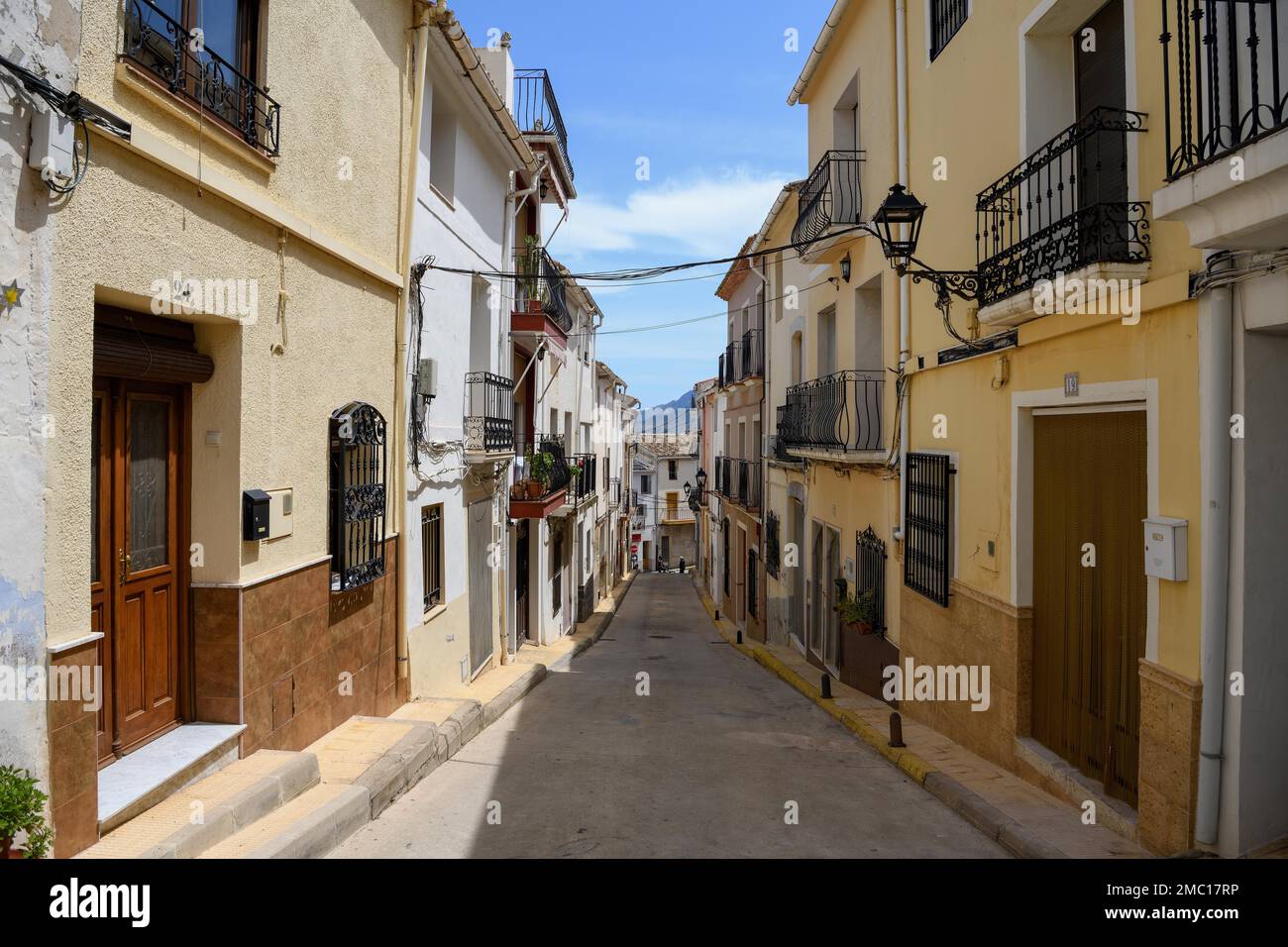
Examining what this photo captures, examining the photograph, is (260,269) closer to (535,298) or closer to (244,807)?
(244,807)

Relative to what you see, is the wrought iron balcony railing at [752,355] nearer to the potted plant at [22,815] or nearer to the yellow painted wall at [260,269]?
the yellow painted wall at [260,269]

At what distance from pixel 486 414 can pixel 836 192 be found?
537 cm

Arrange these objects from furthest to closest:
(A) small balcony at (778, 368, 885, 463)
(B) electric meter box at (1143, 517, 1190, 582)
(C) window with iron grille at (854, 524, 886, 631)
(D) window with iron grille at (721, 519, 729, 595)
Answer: (D) window with iron grille at (721, 519, 729, 595) → (A) small balcony at (778, 368, 885, 463) → (C) window with iron grille at (854, 524, 886, 631) → (B) electric meter box at (1143, 517, 1190, 582)

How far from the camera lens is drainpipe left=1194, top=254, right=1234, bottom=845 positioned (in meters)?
4.27

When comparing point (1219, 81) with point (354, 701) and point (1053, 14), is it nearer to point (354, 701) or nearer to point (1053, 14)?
point (1053, 14)

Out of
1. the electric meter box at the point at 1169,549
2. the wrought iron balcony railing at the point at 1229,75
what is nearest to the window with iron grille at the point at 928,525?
the electric meter box at the point at 1169,549

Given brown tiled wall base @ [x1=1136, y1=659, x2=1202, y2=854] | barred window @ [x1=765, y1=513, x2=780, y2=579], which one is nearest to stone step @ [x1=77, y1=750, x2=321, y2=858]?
brown tiled wall base @ [x1=1136, y1=659, x2=1202, y2=854]

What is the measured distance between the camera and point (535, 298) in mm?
13422

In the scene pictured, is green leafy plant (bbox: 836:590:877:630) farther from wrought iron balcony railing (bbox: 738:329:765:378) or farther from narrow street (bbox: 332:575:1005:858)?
wrought iron balcony railing (bbox: 738:329:765:378)

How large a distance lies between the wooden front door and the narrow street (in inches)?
54.9

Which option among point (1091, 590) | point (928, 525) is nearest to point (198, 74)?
point (1091, 590)
